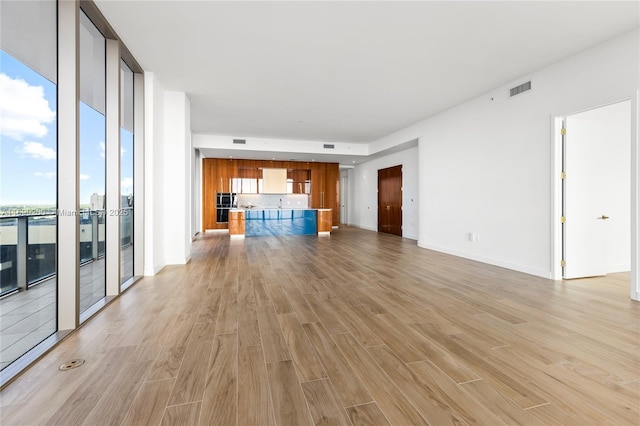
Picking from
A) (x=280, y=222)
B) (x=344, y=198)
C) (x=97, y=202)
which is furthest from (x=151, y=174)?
(x=344, y=198)

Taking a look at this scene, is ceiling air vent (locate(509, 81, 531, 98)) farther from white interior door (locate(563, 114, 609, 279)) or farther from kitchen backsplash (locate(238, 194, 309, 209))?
kitchen backsplash (locate(238, 194, 309, 209))

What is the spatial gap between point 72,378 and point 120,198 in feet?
7.77

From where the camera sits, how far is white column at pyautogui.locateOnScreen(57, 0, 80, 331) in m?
2.44

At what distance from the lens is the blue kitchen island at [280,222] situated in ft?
30.9

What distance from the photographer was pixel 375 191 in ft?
36.3

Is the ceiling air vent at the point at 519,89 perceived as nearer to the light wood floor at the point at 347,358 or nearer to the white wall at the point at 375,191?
the light wood floor at the point at 347,358

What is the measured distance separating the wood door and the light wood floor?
18.8ft

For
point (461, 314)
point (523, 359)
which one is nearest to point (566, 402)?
point (523, 359)

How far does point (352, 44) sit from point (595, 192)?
4.14 meters

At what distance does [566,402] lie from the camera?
1.59 m

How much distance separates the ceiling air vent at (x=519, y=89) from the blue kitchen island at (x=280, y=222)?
646 centimetres

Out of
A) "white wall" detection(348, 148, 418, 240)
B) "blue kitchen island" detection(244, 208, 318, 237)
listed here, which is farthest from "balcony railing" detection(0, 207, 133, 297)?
"white wall" detection(348, 148, 418, 240)

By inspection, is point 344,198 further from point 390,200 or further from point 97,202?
point 97,202

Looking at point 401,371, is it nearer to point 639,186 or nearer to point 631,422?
point 631,422
